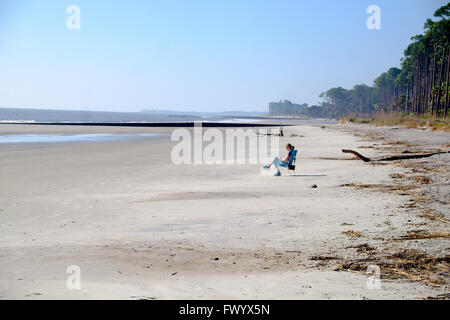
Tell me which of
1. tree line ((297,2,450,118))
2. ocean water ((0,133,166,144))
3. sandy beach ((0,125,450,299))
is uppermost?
tree line ((297,2,450,118))

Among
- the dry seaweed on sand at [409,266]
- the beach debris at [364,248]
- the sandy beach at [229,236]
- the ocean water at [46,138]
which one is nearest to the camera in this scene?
the sandy beach at [229,236]

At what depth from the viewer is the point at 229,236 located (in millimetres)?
6539

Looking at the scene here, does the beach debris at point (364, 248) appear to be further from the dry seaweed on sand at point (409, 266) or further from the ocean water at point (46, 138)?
the ocean water at point (46, 138)

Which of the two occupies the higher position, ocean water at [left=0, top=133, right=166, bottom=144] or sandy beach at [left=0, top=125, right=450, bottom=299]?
sandy beach at [left=0, top=125, right=450, bottom=299]

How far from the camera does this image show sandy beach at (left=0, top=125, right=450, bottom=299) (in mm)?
4484

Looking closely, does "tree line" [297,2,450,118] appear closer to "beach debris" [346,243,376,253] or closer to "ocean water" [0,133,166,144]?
"ocean water" [0,133,166,144]

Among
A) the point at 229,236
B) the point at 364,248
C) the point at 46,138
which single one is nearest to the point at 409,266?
the point at 364,248

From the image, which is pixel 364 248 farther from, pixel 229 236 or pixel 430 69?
pixel 430 69

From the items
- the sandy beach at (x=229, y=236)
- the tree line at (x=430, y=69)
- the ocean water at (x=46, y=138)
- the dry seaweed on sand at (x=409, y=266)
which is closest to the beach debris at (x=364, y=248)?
the sandy beach at (x=229, y=236)

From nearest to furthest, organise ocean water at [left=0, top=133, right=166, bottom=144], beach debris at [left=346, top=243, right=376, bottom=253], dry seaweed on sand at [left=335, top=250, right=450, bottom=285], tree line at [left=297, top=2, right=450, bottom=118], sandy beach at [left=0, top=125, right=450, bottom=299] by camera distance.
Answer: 1. sandy beach at [left=0, top=125, right=450, bottom=299]
2. dry seaweed on sand at [left=335, top=250, right=450, bottom=285]
3. beach debris at [left=346, top=243, right=376, bottom=253]
4. ocean water at [left=0, top=133, right=166, bottom=144]
5. tree line at [left=297, top=2, right=450, bottom=118]

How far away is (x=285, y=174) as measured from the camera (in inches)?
540

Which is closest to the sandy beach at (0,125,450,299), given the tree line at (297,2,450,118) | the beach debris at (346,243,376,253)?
the beach debris at (346,243,376,253)

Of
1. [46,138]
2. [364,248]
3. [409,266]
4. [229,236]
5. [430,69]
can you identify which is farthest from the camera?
[430,69]

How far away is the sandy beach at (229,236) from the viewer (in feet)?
14.7
